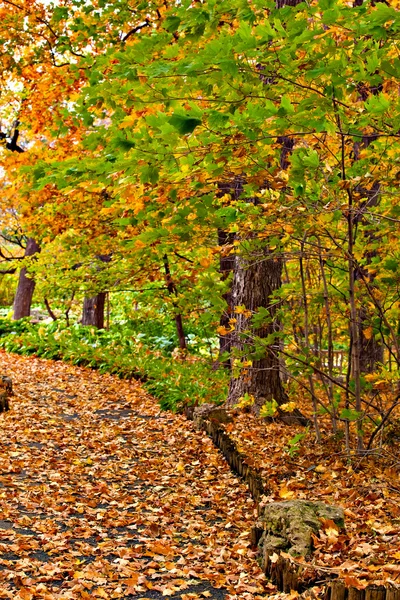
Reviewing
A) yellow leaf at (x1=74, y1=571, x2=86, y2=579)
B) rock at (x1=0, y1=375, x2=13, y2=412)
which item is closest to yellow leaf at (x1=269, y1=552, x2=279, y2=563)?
yellow leaf at (x1=74, y1=571, x2=86, y2=579)

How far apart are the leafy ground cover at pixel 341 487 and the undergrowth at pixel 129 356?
2.10m

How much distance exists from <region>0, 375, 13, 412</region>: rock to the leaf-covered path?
0.81 feet

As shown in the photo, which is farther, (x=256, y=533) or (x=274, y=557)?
(x=256, y=533)

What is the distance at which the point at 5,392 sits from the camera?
922 centimetres

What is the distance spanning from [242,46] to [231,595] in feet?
9.67

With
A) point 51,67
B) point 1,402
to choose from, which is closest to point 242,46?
point 1,402

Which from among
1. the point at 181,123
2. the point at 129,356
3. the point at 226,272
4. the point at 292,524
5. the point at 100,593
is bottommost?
the point at 100,593

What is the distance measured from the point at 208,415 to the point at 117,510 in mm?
2336

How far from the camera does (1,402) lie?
8.87 m

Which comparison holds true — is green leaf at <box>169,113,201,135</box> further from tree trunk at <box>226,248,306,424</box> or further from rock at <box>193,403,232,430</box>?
rock at <box>193,403,232,430</box>

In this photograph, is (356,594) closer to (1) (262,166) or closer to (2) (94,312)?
(1) (262,166)

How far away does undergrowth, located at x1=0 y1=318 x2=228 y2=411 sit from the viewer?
9656mm

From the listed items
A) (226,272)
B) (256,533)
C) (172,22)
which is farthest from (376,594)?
(226,272)

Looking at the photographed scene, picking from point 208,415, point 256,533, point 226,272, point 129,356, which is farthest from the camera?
point 129,356
